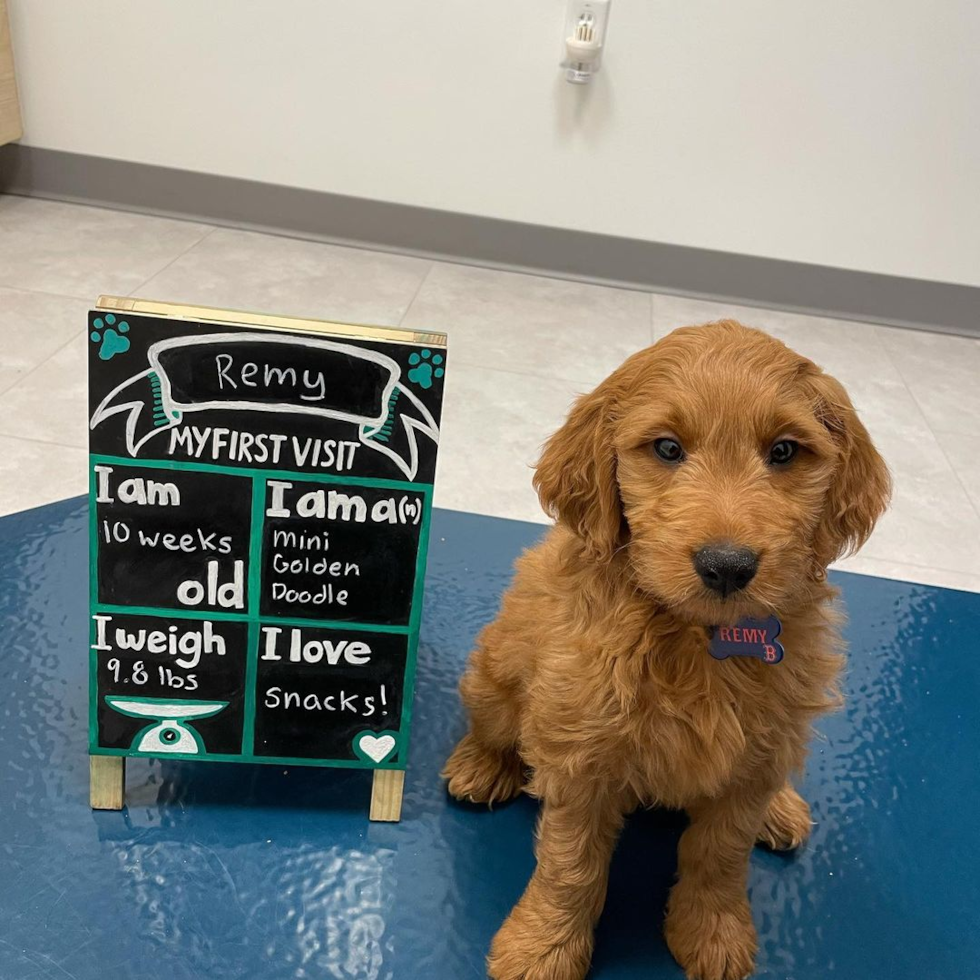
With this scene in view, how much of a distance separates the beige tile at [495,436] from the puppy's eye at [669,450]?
1.08 m

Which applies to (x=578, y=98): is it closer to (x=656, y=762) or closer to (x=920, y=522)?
(x=920, y=522)

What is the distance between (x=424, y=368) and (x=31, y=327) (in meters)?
2.20

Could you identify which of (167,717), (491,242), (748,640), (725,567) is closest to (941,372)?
(491,242)

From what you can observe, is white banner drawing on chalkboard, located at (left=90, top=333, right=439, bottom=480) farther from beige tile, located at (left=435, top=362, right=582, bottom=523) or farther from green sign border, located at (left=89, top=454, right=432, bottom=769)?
beige tile, located at (left=435, top=362, right=582, bottom=523)

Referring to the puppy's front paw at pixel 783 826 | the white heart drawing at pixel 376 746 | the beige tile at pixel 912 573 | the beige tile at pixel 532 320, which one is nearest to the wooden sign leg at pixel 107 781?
the white heart drawing at pixel 376 746

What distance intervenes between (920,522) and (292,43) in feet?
9.41

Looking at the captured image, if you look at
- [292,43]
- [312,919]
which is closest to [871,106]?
[292,43]

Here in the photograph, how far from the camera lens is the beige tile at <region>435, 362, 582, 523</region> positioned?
240 cm

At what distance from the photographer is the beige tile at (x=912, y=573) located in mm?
2318

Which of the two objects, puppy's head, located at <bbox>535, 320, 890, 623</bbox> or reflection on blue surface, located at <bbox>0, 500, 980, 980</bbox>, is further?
reflection on blue surface, located at <bbox>0, 500, 980, 980</bbox>

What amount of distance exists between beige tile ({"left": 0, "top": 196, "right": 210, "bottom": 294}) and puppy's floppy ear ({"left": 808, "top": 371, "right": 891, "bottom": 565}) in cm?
274

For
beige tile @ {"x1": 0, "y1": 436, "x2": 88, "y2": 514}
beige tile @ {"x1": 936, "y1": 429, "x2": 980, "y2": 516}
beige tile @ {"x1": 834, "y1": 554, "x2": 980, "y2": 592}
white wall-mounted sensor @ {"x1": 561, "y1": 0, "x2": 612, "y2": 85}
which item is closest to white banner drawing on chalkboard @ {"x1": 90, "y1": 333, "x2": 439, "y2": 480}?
beige tile @ {"x1": 0, "y1": 436, "x2": 88, "y2": 514}

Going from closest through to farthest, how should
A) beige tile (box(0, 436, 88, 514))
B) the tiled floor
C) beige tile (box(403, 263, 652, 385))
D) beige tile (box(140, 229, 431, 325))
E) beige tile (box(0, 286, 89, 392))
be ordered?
beige tile (box(0, 436, 88, 514)), the tiled floor, beige tile (box(0, 286, 89, 392)), beige tile (box(403, 263, 652, 385)), beige tile (box(140, 229, 431, 325))

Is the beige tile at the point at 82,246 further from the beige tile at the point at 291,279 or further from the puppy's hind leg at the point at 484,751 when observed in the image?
the puppy's hind leg at the point at 484,751
